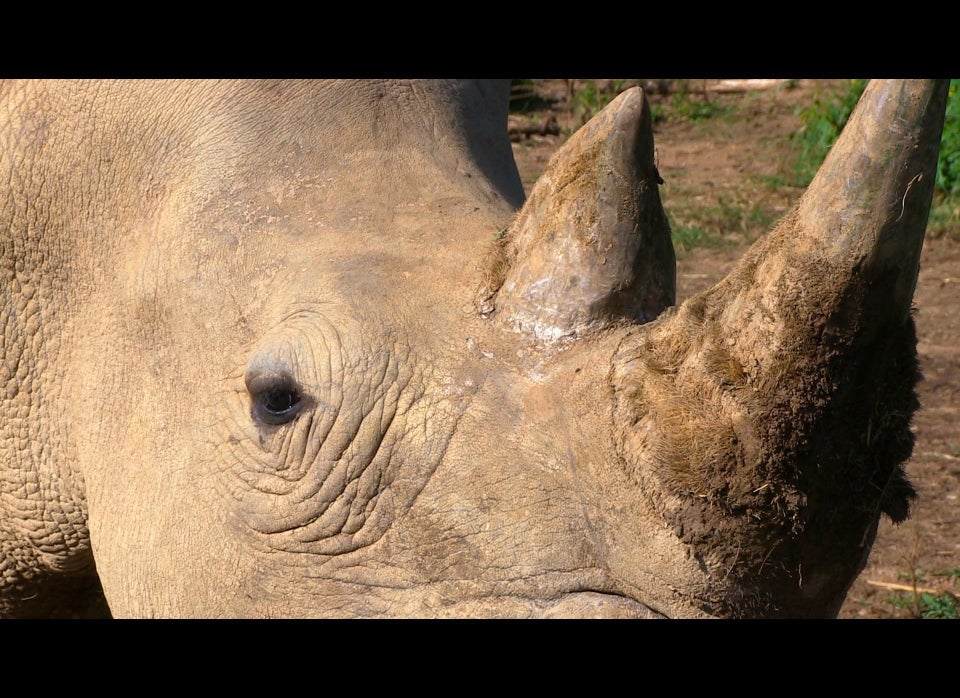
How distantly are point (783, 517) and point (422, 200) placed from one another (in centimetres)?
112

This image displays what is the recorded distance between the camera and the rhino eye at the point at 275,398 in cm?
271

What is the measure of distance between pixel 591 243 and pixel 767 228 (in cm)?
634

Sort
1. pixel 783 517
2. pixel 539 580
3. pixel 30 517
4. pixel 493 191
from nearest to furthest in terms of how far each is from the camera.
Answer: pixel 783 517, pixel 539 580, pixel 493 191, pixel 30 517

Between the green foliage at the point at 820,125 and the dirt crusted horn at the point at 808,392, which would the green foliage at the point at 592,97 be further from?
the dirt crusted horn at the point at 808,392

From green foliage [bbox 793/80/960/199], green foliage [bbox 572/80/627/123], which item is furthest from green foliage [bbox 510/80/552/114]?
green foliage [bbox 793/80/960/199]

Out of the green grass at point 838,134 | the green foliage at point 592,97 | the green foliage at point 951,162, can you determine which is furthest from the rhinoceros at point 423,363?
the green foliage at point 592,97

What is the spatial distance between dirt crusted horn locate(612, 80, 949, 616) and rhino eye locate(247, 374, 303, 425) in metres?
0.69

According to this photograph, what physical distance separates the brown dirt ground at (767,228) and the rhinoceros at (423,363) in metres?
2.66

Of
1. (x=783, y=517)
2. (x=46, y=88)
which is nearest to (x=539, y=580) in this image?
(x=783, y=517)

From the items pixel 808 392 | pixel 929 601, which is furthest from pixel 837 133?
pixel 808 392

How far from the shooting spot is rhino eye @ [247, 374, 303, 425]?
2.71 meters

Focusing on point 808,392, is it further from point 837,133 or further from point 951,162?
point 837,133

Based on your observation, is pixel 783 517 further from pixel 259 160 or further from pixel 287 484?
pixel 259 160

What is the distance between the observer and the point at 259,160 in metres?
3.07
